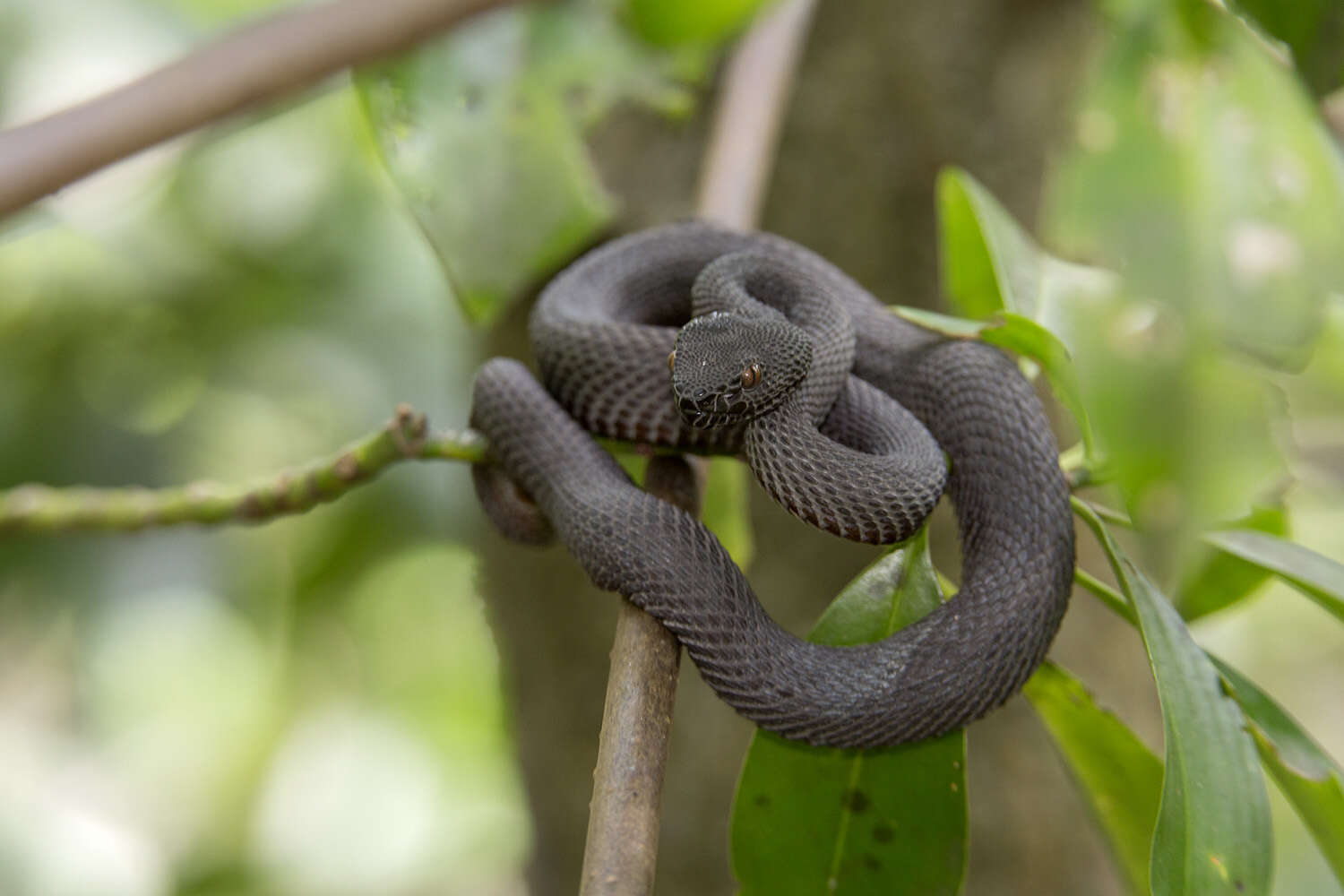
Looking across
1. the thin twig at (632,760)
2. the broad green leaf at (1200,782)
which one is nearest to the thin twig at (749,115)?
the thin twig at (632,760)

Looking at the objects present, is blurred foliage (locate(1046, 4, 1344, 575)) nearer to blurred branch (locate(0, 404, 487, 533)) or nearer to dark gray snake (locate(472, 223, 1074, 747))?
dark gray snake (locate(472, 223, 1074, 747))

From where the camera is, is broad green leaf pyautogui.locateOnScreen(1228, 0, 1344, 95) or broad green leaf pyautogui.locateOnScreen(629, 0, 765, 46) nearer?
broad green leaf pyautogui.locateOnScreen(1228, 0, 1344, 95)

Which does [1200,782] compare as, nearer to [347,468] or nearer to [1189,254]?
[1189,254]

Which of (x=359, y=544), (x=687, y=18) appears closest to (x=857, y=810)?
(x=687, y=18)

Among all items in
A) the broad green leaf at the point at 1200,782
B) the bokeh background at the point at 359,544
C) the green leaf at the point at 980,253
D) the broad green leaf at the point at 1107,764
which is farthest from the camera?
the bokeh background at the point at 359,544

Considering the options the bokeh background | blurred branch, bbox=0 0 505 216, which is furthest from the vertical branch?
blurred branch, bbox=0 0 505 216

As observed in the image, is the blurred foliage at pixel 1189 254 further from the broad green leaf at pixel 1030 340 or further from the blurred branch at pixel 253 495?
the blurred branch at pixel 253 495
